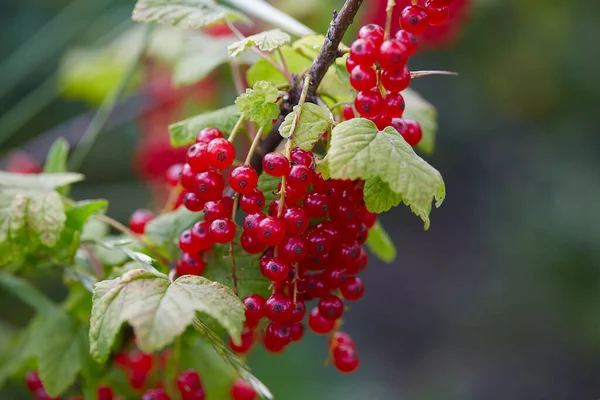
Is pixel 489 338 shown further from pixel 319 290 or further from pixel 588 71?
pixel 319 290

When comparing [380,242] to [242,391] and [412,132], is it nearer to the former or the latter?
[412,132]

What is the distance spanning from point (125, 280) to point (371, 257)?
2.65 meters

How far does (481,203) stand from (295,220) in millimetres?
2911

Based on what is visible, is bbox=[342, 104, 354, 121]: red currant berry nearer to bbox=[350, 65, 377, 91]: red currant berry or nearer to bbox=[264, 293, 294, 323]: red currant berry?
bbox=[350, 65, 377, 91]: red currant berry

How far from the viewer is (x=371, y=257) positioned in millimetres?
3189

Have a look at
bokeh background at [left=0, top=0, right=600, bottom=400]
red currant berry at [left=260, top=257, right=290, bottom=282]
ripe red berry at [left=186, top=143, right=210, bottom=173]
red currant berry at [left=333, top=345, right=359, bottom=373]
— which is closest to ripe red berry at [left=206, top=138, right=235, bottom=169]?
ripe red berry at [left=186, top=143, right=210, bottom=173]

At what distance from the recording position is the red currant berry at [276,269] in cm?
64

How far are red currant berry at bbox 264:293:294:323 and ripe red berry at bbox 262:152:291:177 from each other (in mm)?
136

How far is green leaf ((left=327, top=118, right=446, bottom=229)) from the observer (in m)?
0.58

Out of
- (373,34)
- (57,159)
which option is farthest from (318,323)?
(57,159)

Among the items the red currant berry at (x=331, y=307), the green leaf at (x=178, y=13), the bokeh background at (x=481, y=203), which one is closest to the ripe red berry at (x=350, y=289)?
the red currant berry at (x=331, y=307)

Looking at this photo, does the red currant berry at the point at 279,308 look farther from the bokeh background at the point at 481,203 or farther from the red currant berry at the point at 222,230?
the bokeh background at the point at 481,203

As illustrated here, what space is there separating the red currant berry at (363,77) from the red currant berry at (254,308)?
26 centimetres

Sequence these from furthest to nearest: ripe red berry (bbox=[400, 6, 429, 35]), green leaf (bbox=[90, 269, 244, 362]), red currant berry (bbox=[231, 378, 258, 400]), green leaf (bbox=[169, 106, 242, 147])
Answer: red currant berry (bbox=[231, 378, 258, 400]), green leaf (bbox=[169, 106, 242, 147]), ripe red berry (bbox=[400, 6, 429, 35]), green leaf (bbox=[90, 269, 244, 362])
